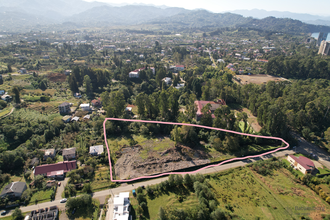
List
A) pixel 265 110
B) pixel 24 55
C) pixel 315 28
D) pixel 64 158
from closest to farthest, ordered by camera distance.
Answer: pixel 64 158 → pixel 265 110 → pixel 24 55 → pixel 315 28

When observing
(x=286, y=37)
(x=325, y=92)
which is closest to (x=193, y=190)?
(x=325, y=92)

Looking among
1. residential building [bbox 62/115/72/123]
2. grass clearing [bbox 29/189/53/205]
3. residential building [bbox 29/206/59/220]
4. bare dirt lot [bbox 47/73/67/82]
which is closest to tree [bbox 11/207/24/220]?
residential building [bbox 29/206/59/220]

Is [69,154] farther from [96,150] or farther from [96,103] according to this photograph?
[96,103]

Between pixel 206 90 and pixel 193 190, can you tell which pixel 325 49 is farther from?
pixel 193 190

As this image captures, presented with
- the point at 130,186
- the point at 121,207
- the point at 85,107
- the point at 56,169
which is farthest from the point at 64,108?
the point at 121,207

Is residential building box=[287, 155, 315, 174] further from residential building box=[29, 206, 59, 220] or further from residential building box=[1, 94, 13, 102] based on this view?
residential building box=[1, 94, 13, 102]

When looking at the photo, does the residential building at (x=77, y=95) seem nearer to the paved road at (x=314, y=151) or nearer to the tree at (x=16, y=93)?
the tree at (x=16, y=93)

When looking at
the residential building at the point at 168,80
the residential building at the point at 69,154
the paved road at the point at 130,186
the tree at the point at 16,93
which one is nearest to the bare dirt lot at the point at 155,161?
Result: the paved road at the point at 130,186
